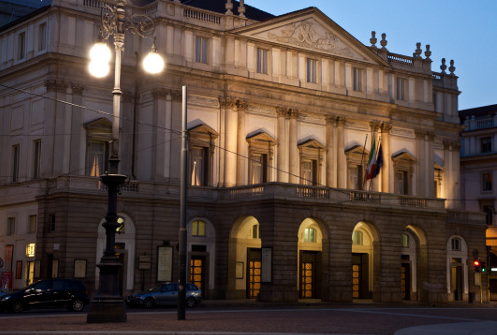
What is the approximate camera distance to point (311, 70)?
201ft

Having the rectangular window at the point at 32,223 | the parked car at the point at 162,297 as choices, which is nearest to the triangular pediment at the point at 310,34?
the rectangular window at the point at 32,223

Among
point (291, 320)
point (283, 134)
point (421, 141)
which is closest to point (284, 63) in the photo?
point (283, 134)

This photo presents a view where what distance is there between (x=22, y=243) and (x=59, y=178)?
20.4 ft

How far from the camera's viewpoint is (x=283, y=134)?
59.0m

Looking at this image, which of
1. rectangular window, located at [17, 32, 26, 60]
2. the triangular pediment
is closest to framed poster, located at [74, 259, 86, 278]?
rectangular window, located at [17, 32, 26, 60]

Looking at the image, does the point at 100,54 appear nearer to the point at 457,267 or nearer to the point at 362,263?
the point at 362,263

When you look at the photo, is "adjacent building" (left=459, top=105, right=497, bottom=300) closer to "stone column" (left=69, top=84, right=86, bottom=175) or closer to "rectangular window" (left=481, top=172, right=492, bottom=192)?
"rectangular window" (left=481, top=172, right=492, bottom=192)

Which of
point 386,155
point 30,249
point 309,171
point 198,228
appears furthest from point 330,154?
point 30,249

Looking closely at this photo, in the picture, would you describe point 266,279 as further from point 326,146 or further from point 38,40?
point 38,40

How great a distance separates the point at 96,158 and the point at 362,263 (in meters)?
21.3

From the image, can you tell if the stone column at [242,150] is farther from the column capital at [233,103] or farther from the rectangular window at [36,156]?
the rectangular window at [36,156]

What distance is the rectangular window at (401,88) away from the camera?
66812mm

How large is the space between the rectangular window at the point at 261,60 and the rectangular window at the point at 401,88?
13.7 metres

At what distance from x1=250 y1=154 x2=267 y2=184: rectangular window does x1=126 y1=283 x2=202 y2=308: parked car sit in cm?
A: 1418
